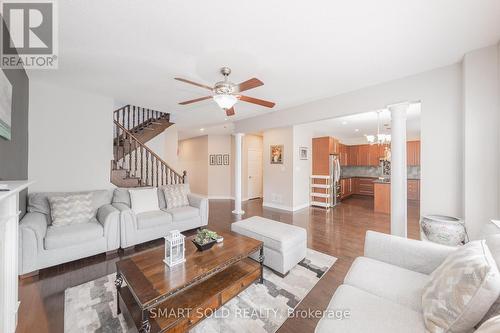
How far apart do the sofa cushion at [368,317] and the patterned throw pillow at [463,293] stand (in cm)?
8

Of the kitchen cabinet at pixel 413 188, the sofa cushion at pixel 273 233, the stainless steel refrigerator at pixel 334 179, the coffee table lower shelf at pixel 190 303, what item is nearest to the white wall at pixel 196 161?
the stainless steel refrigerator at pixel 334 179

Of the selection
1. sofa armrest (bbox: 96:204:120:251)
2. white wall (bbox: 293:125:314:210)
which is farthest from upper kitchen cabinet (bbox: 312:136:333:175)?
sofa armrest (bbox: 96:204:120:251)

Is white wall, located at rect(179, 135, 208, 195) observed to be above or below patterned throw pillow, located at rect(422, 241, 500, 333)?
above

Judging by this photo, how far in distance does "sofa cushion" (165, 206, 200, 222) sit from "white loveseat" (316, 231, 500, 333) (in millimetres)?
2770

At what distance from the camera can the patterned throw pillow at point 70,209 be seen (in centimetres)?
263

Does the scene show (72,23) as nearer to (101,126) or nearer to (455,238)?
(101,126)

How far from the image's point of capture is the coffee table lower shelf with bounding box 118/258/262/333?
138cm

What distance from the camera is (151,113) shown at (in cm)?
516

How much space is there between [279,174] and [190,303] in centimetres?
458

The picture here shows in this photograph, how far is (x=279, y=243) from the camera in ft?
7.31

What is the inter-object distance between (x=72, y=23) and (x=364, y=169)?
9.33m

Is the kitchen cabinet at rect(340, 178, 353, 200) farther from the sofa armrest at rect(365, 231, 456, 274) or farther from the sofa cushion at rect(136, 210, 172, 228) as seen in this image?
the sofa cushion at rect(136, 210, 172, 228)

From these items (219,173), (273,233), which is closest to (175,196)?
(273,233)

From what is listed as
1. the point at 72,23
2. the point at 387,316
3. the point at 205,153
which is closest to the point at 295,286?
the point at 387,316
